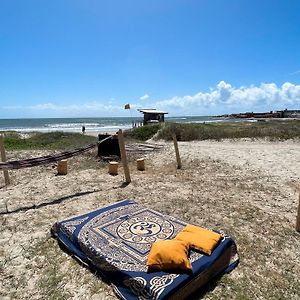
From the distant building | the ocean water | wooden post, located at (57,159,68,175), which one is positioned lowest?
the ocean water

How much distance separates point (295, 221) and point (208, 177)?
3.10 meters

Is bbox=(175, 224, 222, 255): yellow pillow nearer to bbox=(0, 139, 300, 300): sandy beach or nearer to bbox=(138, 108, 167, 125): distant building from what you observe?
bbox=(0, 139, 300, 300): sandy beach

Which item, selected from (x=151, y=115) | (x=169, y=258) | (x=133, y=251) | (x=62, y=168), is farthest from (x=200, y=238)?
(x=151, y=115)

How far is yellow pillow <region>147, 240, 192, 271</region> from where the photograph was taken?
9.51ft

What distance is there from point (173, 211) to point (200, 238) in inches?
71.2

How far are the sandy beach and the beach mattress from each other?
0.16 metres

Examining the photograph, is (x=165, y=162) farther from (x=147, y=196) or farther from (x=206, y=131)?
(x=206, y=131)

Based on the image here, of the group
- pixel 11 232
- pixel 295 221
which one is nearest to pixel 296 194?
pixel 295 221

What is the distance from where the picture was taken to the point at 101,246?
3.40 m

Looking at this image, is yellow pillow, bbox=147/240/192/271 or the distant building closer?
yellow pillow, bbox=147/240/192/271

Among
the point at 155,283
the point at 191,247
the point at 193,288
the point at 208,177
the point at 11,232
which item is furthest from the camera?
the point at 208,177

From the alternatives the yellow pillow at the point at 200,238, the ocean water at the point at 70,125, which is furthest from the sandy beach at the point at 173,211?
the ocean water at the point at 70,125

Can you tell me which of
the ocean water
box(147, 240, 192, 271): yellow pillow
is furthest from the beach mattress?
the ocean water

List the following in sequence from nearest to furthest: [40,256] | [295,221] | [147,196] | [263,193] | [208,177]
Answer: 1. [40,256]
2. [295,221]
3. [147,196]
4. [263,193]
5. [208,177]
